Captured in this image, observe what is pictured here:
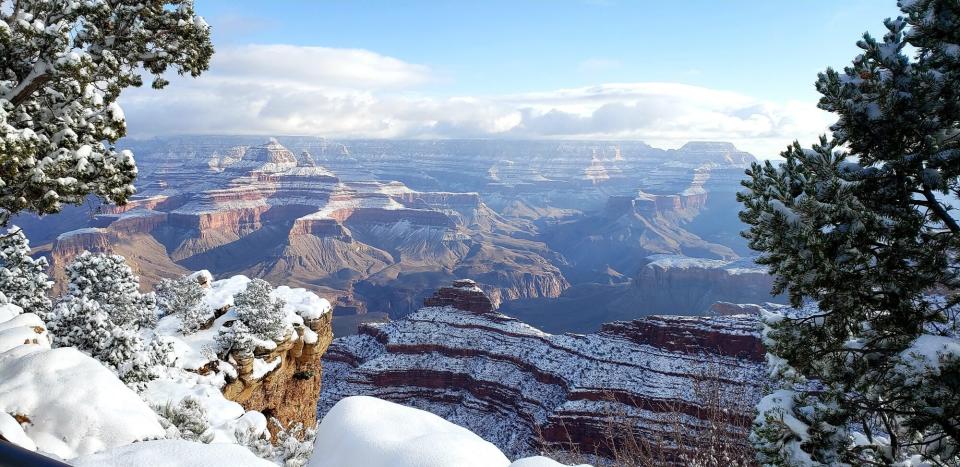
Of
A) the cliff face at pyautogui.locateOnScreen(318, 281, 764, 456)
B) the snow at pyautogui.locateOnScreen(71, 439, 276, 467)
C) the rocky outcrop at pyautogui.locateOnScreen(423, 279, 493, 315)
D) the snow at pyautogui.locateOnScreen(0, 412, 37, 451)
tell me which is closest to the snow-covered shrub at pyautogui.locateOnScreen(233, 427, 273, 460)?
the snow at pyautogui.locateOnScreen(0, 412, 37, 451)

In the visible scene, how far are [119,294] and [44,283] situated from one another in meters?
5.43

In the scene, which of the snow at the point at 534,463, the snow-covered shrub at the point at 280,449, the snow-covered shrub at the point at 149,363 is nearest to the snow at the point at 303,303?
the snow-covered shrub at the point at 149,363

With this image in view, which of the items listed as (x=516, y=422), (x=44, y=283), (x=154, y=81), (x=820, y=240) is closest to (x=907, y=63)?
(x=820, y=240)

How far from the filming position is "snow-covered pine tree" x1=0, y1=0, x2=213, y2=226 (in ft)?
28.5

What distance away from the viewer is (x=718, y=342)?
6169 cm

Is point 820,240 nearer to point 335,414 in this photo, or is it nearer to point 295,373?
point 335,414

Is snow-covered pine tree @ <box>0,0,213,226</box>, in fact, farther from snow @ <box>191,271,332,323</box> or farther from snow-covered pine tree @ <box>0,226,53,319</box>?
snow-covered pine tree @ <box>0,226,53,319</box>

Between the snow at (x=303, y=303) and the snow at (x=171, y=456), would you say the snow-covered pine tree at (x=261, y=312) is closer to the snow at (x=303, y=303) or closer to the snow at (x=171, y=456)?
the snow at (x=303, y=303)

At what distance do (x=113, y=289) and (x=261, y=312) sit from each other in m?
7.46

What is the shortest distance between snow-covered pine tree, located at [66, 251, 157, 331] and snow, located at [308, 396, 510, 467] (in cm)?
2245

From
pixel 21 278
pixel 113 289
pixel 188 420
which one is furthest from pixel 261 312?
pixel 21 278

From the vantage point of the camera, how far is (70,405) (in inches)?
326

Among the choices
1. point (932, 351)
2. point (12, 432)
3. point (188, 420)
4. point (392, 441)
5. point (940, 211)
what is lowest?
point (188, 420)

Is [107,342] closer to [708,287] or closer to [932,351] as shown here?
[932,351]
